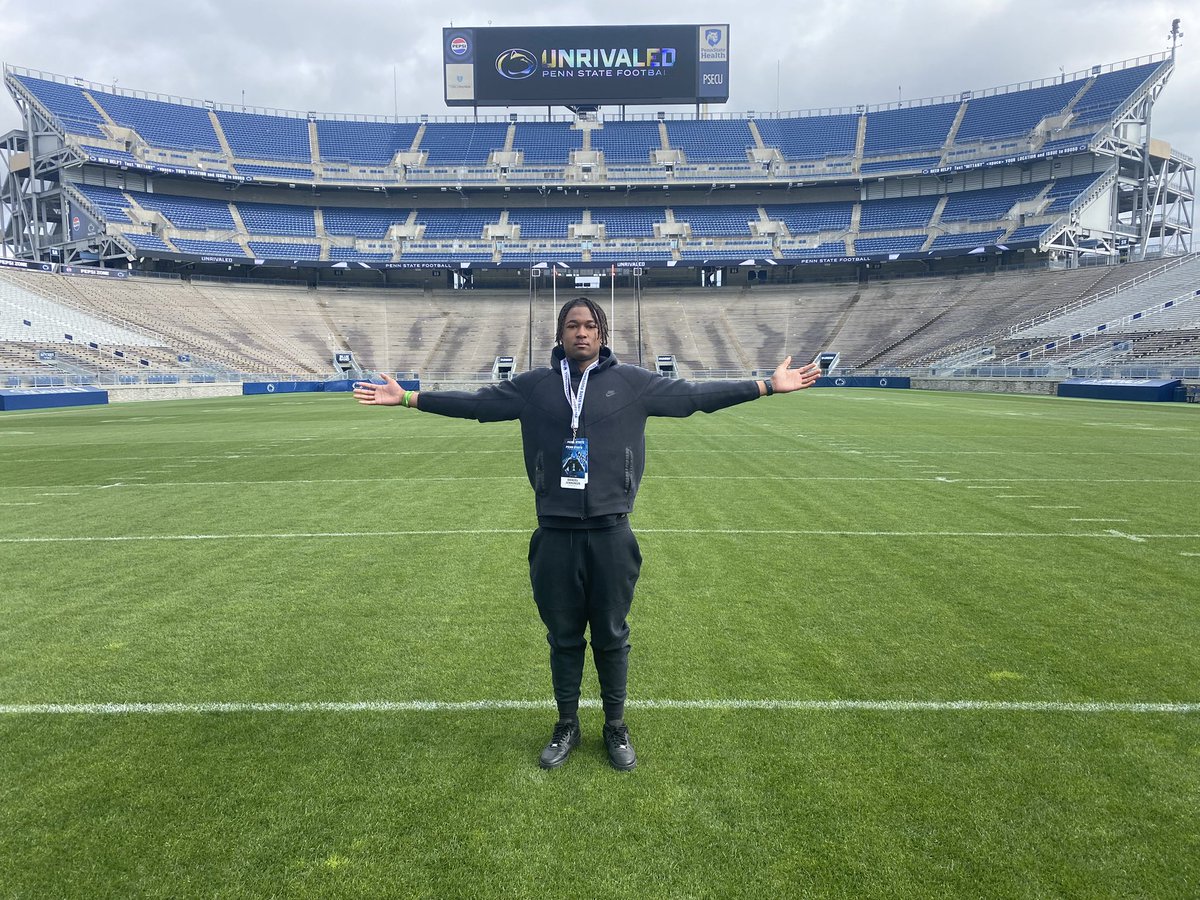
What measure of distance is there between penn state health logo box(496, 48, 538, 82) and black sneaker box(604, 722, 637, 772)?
7114 cm

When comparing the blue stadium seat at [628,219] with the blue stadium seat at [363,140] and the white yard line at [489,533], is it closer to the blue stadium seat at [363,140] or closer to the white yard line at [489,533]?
the blue stadium seat at [363,140]

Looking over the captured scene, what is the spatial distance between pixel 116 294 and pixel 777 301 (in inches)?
1969

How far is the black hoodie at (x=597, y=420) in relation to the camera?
3420mm

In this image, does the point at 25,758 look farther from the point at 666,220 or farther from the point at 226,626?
the point at 666,220

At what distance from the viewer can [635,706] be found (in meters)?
3.95

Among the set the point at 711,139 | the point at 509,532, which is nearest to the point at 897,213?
the point at 711,139

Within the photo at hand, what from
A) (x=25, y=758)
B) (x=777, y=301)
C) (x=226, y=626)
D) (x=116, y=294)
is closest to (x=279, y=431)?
(x=226, y=626)

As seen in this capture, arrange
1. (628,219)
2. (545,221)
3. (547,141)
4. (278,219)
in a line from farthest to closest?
(547,141)
(628,219)
(545,221)
(278,219)

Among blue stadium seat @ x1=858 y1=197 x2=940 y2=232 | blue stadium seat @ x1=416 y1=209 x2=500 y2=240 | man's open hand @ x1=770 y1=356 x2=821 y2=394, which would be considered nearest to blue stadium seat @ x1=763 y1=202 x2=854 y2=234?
blue stadium seat @ x1=858 y1=197 x2=940 y2=232

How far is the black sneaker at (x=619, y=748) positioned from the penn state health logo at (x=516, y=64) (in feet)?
233

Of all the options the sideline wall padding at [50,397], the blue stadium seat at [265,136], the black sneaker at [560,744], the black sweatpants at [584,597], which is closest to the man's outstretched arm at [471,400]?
the black sweatpants at [584,597]

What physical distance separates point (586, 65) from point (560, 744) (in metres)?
71.3

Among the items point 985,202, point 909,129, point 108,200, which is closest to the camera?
point 108,200

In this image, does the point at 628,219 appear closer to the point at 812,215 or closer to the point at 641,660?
the point at 812,215
